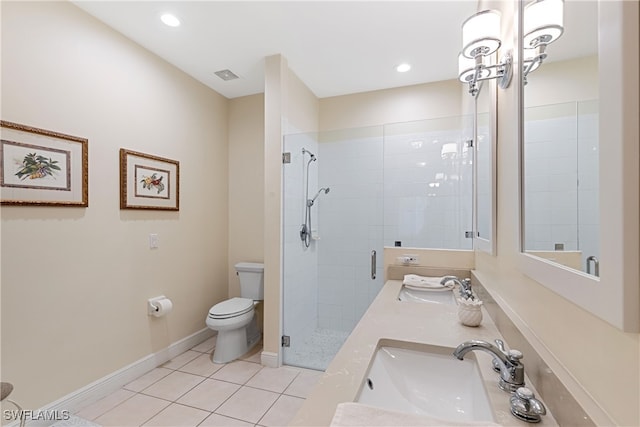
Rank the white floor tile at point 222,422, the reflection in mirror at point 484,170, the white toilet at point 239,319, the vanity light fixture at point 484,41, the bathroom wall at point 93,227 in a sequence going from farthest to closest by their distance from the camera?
the white toilet at point 239,319 → the white floor tile at point 222,422 → the bathroom wall at point 93,227 → the reflection in mirror at point 484,170 → the vanity light fixture at point 484,41

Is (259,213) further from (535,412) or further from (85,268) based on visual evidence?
(535,412)

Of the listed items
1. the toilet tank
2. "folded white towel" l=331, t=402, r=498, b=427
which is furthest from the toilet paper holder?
"folded white towel" l=331, t=402, r=498, b=427

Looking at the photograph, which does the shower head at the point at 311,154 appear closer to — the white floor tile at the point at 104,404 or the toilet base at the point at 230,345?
the toilet base at the point at 230,345

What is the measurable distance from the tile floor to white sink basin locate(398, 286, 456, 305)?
3.36 ft

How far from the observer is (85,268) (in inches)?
76.2

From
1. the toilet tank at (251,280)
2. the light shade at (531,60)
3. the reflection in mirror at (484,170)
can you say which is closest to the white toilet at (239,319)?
the toilet tank at (251,280)

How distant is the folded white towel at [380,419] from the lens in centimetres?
57

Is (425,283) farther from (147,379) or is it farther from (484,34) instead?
(147,379)

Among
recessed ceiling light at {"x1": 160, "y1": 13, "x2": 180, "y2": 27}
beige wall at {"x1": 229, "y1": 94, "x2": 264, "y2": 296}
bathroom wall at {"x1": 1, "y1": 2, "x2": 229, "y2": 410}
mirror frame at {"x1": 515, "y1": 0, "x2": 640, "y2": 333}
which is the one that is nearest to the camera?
mirror frame at {"x1": 515, "y1": 0, "x2": 640, "y2": 333}

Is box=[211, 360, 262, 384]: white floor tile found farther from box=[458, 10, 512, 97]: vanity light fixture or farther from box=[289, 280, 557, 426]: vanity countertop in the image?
box=[458, 10, 512, 97]: vanity light fixture

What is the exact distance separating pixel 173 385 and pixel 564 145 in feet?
8.71

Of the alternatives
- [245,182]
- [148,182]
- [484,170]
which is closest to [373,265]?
[484,170]

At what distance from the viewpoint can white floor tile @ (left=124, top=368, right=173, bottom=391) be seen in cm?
213

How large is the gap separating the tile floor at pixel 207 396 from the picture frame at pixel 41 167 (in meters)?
1.37
